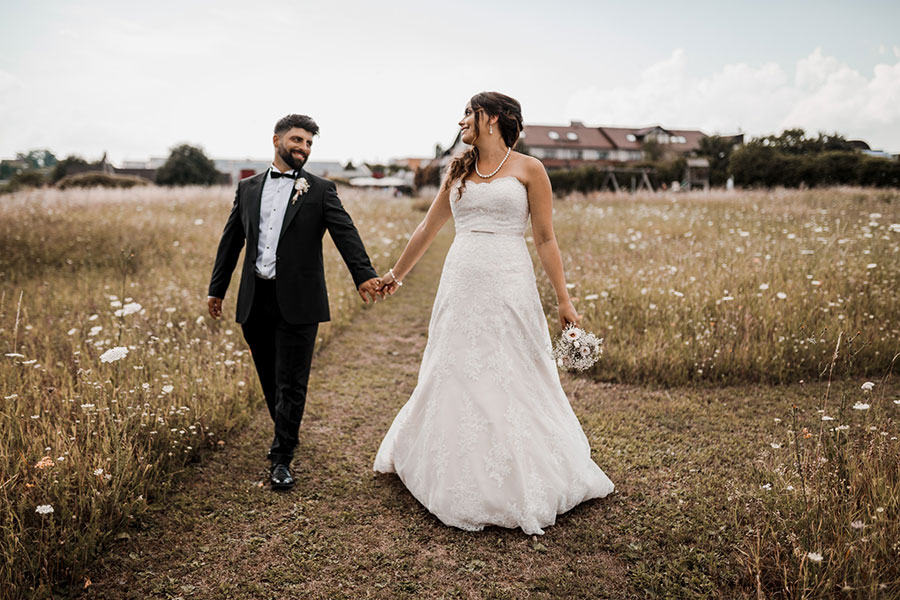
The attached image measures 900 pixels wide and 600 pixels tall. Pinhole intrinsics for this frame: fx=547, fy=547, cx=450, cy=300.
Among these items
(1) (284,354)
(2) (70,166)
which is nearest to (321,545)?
(1) (284,354)

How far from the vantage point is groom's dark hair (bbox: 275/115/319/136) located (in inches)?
153

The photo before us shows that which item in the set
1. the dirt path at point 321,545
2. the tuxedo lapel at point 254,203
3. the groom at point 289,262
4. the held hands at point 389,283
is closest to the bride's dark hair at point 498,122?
the held hands at point 389,283

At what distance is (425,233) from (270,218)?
3.72 feet

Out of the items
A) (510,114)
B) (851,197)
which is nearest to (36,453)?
(510,114)

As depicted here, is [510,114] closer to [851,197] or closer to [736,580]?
[736,580]

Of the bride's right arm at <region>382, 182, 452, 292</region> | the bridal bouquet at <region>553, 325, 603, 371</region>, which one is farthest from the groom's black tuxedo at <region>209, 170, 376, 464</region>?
the bridal bouquet at <region>553, 325, 603, 371</region>

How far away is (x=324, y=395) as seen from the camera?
5.86 m

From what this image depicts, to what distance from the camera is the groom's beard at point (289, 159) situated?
3.91m

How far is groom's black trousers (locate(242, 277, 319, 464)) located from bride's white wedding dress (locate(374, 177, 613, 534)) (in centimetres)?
98

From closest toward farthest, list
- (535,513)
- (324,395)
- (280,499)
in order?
1. (535,513)
2. (280,499)
3. (324,395)

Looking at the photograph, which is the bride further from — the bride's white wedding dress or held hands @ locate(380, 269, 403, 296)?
held hands @ locate(380, 269, 403, 296)

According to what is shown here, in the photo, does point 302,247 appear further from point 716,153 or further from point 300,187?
point 716,153

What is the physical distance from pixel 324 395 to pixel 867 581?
4.70 m

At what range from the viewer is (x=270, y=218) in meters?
3.98
